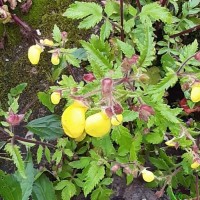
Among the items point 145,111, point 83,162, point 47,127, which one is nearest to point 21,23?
Result: point 47,127

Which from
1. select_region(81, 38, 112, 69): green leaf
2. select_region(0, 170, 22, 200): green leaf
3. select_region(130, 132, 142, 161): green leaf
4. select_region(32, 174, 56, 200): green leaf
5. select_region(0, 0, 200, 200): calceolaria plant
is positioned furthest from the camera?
select_region(32, 174, 56, 200): green leaf

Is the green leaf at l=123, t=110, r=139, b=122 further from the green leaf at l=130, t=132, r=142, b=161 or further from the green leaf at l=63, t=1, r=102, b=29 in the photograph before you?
the green leaf at l=63, t=1, r=102, b=29

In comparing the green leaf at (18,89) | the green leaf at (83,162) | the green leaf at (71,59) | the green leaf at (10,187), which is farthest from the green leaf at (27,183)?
the green leaf at (71,59)

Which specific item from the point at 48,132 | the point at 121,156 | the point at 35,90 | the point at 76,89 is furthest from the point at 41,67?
the point at 76,89

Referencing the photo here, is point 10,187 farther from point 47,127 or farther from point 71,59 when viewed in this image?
point 71,59

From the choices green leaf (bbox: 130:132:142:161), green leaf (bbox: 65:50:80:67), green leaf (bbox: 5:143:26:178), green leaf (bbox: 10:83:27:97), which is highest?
green leaf (bbox: 65:50:80:67)

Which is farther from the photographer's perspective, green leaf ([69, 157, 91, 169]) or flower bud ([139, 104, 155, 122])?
green leaf ([69, 157, 91, 169])

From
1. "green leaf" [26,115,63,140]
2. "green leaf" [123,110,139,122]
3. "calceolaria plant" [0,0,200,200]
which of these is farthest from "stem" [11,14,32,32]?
"green leaf" [123,110,139,122]

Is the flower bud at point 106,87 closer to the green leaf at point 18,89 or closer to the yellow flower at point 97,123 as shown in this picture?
the yellow flower at point 97,123
